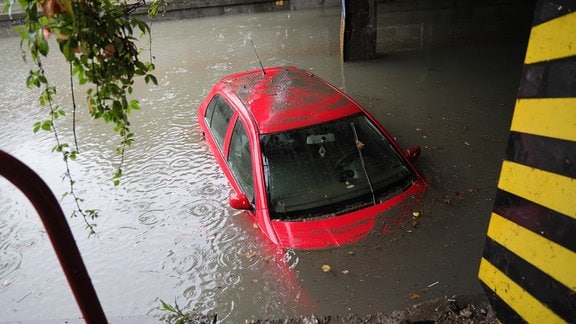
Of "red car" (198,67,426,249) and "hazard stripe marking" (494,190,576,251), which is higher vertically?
"hazard stripe marking" (494,190,576,251)

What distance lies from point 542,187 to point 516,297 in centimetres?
59

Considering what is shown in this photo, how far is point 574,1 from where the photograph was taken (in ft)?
4.73

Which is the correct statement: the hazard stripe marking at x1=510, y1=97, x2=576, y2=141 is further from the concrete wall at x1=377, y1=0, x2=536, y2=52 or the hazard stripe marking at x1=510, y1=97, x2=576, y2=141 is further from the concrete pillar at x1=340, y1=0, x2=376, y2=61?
the concrete wall at x1=377, y1=0, x2=536, y2=52

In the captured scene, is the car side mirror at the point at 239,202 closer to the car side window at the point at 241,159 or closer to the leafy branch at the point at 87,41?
the car side window at the point at 241,159

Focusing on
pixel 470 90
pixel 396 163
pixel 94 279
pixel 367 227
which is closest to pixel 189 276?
pixel 94 279

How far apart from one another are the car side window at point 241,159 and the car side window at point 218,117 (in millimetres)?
374

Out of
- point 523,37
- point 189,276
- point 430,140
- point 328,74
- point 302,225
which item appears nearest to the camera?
point 302,225

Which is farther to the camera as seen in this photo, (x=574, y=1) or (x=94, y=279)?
(x=94, y=279)

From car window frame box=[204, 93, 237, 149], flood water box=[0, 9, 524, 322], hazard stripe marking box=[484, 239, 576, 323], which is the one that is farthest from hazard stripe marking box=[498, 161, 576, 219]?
car window frame box=[204, 93, 237, 149]

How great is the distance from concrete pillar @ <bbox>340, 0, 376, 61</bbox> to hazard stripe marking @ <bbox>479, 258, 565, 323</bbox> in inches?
331

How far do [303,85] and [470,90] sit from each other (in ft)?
15.0

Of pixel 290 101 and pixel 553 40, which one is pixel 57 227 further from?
pixel 290 101

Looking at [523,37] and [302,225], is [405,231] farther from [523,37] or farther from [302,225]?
[523,37]

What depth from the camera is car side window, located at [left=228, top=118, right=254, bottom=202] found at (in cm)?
399
